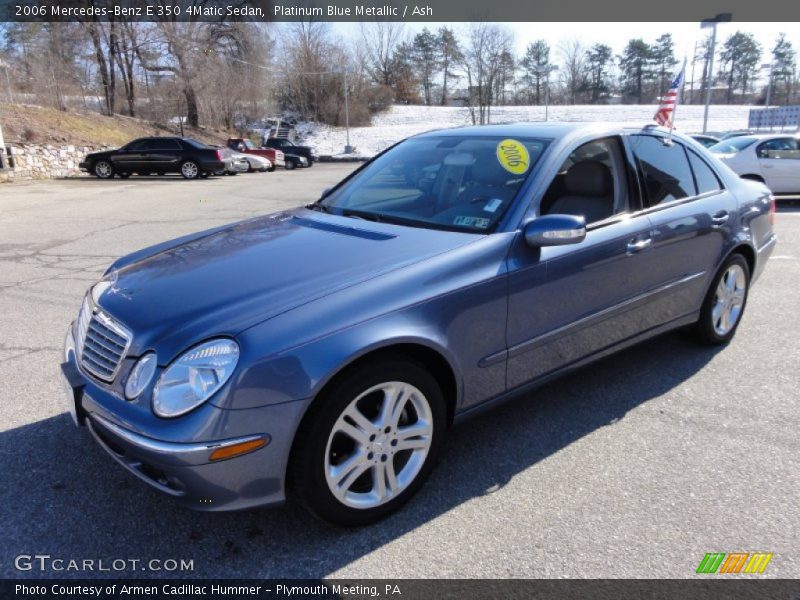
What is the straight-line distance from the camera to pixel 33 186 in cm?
2006

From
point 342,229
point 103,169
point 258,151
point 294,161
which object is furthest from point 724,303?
point 294,161

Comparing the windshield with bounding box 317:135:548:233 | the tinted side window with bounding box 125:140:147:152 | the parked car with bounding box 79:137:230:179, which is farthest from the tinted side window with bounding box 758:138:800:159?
the tinted side window with bounding box 125:140:147:152

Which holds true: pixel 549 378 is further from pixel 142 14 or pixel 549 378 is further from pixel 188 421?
pixel 142 14

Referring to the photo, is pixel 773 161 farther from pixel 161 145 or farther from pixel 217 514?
pixel 161 145

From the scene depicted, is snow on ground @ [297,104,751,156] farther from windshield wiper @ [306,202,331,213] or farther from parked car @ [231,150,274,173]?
windshield wiper @ [306,202,331,213]

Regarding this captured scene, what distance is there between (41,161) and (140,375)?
2558cm

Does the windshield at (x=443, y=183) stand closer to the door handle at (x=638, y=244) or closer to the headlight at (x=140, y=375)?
the door handle at (x=638, y=244)

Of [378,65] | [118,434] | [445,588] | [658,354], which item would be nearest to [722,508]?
[445,588]

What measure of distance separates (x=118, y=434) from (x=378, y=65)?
8259cm

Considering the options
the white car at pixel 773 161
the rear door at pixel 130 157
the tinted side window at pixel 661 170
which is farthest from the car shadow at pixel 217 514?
the rear door at pixel 130 157

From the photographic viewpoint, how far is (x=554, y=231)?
9.18 ft

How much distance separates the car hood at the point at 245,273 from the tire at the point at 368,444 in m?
0.40

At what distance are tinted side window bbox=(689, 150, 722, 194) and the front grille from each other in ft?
12.1

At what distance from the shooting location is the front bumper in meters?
2.08
